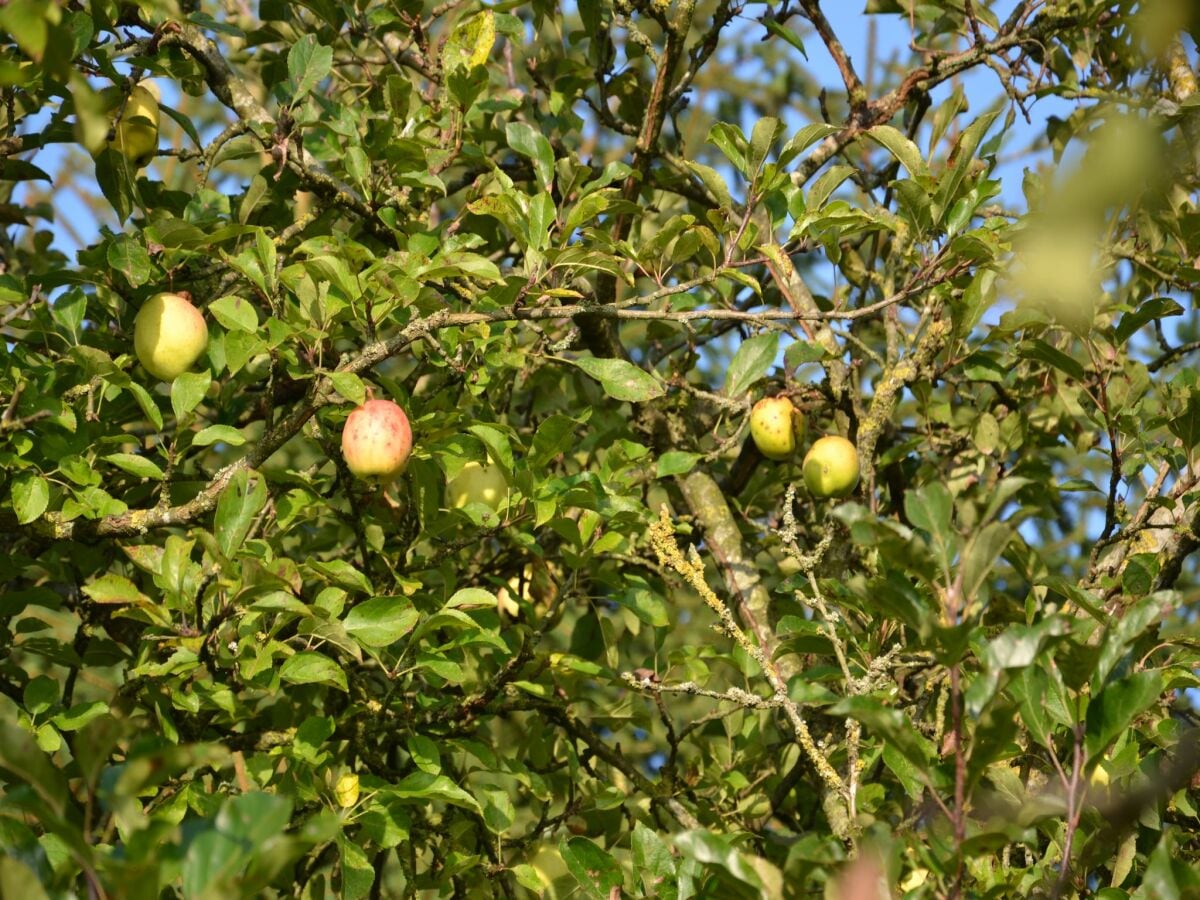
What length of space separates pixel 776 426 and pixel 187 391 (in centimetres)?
110

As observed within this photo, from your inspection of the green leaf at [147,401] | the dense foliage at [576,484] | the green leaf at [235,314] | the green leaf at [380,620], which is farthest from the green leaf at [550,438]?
the green leaf at [147,401]

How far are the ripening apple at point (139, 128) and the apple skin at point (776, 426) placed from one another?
119cm

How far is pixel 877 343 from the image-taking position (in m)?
3.17

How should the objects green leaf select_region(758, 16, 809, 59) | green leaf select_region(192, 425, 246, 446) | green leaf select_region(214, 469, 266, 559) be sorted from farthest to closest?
1. green leaf select_region(758, 16, 809, 59)
2. green leaf select_region(192, 425, 246, 446)
3. green leaf select_region(214, 469, 266, 559)

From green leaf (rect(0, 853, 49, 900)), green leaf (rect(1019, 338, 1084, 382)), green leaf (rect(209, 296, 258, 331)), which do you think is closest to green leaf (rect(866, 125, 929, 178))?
green leaf (rect(1019, 338, 1084, 382))

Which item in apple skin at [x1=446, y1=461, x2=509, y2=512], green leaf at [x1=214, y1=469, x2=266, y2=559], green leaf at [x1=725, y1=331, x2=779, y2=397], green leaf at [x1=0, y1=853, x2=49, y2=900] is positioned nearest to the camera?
green leaf at [x1=0, y1=853, x2=49, y2=900]

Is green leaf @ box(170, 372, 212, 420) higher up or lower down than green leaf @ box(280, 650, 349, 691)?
higher up

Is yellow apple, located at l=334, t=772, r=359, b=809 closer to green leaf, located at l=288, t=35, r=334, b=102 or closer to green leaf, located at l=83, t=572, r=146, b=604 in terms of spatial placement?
green leaf, located at l=83, t=572, r=146, b=604

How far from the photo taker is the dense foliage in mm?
1204

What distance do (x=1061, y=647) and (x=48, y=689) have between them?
133 centimetres

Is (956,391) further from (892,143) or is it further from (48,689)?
(48,689)

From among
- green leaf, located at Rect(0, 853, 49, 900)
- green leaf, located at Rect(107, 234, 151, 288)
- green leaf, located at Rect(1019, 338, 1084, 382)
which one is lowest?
green leaf, located at Rect(0, 853, 49, 900)

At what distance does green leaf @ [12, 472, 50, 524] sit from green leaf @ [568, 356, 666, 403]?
78 cm

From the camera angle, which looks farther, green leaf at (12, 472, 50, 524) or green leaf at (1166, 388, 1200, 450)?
green leaf at (1166, 388, 1200, 450)
